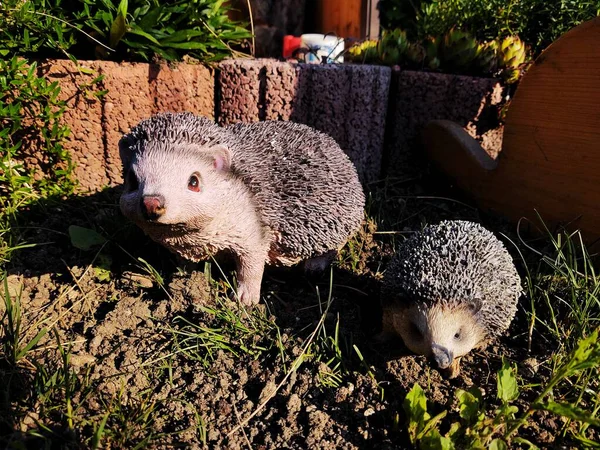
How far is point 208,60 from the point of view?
131 inches

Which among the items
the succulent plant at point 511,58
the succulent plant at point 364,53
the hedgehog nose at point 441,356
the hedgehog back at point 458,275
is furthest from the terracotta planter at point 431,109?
the hedgehog nose at point 441,356

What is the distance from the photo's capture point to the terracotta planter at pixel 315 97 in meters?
3.36

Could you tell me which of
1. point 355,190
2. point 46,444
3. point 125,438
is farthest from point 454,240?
point 46,444

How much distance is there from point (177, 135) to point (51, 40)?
1327 millimetres

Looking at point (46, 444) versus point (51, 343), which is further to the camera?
point (51, 343)

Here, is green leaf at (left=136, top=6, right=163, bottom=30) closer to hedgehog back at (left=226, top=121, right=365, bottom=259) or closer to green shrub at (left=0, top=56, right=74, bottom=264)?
green shrub at (left=0, top=56, right=74, bottom=264)

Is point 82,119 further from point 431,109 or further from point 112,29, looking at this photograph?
point 431,109

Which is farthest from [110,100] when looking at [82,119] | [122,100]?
[82,119]

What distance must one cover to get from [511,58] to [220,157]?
103 inches

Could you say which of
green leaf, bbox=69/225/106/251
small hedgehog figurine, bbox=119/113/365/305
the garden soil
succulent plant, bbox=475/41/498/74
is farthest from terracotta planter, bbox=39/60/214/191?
succulent plant, bbox=475/41/498/74

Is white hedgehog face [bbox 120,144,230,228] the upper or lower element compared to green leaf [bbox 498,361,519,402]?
upper

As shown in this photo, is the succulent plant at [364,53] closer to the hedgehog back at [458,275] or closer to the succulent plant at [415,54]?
the succulent plant at [415,54]

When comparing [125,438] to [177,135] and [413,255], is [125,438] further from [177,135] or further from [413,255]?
[413,255]

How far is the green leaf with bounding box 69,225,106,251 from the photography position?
8.89ft
